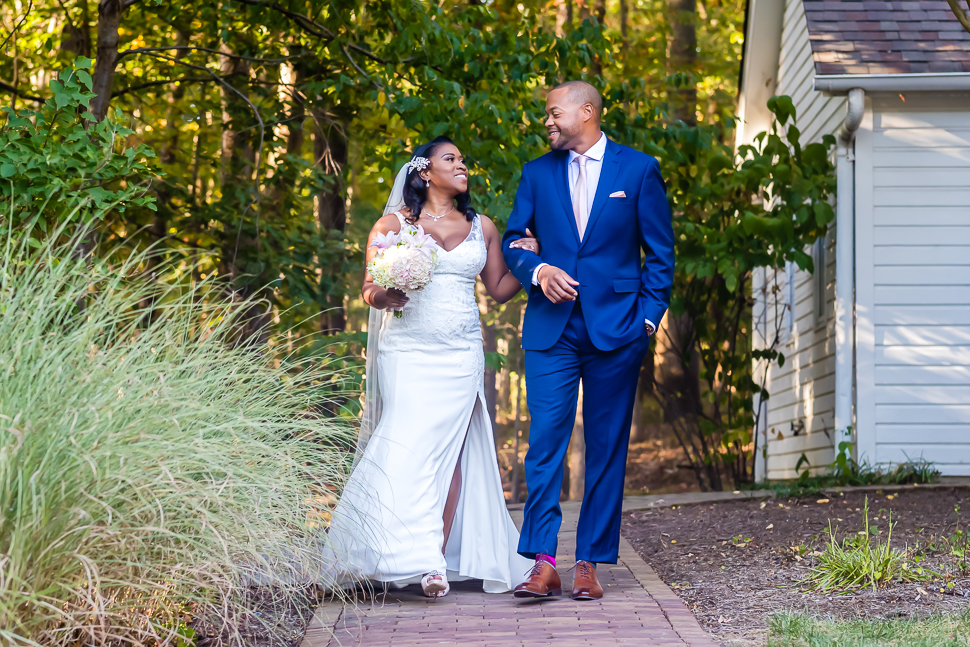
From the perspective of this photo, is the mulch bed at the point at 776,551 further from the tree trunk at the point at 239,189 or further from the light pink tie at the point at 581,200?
the tree trunk at the point at 239,189

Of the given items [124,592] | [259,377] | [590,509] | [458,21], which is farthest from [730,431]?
[124,592]

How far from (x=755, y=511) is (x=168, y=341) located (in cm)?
→ 439

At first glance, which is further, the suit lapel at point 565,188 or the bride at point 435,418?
the suit lapel at point 565,188

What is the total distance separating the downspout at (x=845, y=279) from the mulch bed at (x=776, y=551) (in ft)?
4.13

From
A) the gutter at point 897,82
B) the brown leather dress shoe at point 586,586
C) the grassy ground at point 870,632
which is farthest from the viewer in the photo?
the gutter at point 897,82

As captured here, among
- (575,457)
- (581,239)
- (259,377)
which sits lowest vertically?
(575,457)

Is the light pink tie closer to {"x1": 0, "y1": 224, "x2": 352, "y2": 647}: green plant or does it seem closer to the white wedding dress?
the white wedding dress

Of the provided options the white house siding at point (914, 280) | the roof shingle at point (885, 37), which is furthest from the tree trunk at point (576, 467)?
the roof shingle at point (885, 37)

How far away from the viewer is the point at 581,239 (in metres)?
4.62

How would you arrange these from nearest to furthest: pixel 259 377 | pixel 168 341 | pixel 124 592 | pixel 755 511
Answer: pixel 124 592
pixel 168 341
pixel 259 377
pixel 755 511

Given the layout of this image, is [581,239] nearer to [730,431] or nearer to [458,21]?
[458,21]

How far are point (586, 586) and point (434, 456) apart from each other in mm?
956

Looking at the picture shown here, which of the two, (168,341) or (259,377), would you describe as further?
(259,377)

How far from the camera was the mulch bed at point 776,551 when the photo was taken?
4047 mm
